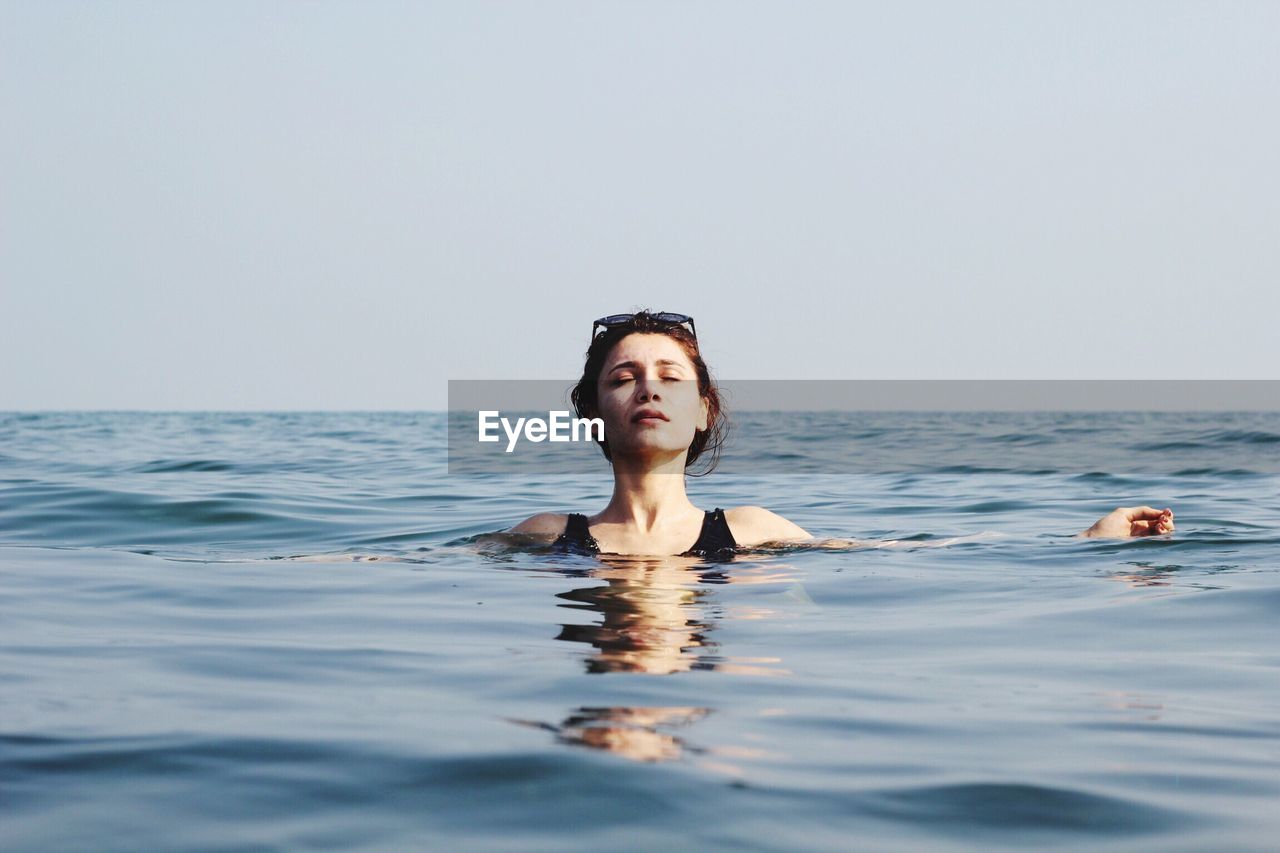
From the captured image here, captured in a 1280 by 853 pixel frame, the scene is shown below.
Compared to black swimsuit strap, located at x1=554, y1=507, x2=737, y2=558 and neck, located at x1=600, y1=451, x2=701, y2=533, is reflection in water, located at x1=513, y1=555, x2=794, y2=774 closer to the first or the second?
black swimsuit strap, located at x1=554, y1=507, x2=737, y2=558

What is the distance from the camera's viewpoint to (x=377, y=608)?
5.53m

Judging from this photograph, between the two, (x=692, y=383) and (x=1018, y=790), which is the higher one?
(x=692, y=383)

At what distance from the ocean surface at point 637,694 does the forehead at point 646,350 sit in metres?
1.02

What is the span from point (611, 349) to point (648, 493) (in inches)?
30.7

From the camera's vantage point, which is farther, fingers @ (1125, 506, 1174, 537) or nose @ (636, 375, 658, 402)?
nose @ (636, 375, 658, 402)

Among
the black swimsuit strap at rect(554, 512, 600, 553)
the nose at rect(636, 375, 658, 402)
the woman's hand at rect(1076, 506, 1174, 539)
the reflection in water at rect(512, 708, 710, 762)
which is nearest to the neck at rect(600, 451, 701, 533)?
the black swimsuit strap at rect(554, 512, 600, 553)

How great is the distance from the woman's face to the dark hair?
8 centimetres

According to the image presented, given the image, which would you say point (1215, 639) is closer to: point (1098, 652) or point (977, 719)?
point (1098, 652)

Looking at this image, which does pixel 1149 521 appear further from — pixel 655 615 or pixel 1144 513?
pixel 655 615

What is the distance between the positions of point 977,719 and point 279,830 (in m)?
1.88

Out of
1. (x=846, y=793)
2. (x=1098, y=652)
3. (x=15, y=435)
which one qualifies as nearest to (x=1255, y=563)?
(x=1098, y=652)

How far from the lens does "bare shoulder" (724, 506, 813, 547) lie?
23.1 feet

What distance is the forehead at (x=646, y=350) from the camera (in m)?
6.61

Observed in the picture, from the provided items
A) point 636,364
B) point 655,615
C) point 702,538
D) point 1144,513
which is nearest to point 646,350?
point 636,364
